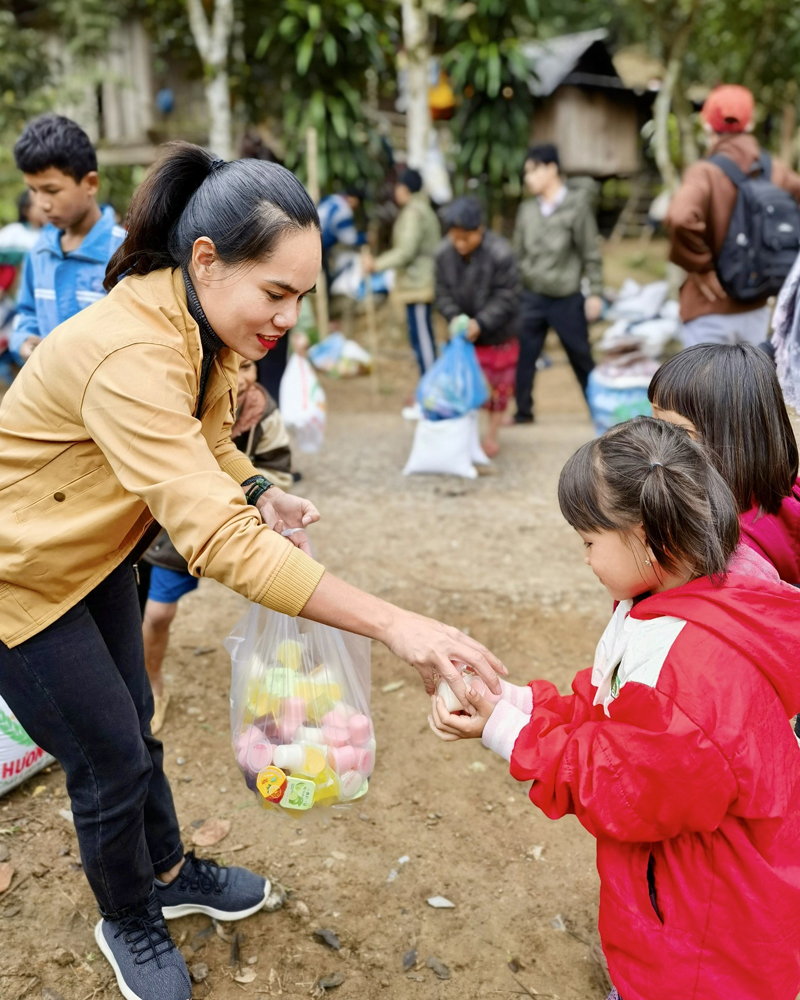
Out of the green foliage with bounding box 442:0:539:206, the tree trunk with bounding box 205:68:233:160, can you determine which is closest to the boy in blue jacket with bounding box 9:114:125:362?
the tree trunk with bounding box 205:68:233:160

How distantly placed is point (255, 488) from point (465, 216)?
430 cm

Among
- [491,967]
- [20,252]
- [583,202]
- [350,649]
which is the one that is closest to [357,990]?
[491,967]

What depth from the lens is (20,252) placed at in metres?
7.36

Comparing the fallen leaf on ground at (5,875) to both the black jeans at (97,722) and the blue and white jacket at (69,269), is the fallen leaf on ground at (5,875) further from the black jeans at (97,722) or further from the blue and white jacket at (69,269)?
the blue and white jacket at (69,269)

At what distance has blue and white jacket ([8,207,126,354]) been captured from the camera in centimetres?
312

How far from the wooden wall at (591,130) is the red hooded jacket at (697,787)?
12681mm

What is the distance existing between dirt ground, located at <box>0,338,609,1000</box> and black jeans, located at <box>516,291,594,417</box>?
2839 mm

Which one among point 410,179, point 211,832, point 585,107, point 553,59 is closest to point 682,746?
point 211,832

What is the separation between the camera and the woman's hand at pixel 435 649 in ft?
5.08

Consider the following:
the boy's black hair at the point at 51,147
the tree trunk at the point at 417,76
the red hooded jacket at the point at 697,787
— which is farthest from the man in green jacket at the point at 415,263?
the red hooded jacket at the point at 697,787

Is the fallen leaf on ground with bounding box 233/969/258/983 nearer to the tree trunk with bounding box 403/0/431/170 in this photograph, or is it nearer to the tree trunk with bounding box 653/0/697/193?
the tree trunk with bounding box 403/0/431/170

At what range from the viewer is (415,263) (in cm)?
771

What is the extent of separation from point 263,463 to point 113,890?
4.86ft

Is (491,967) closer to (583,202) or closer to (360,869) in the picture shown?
(360,869)
